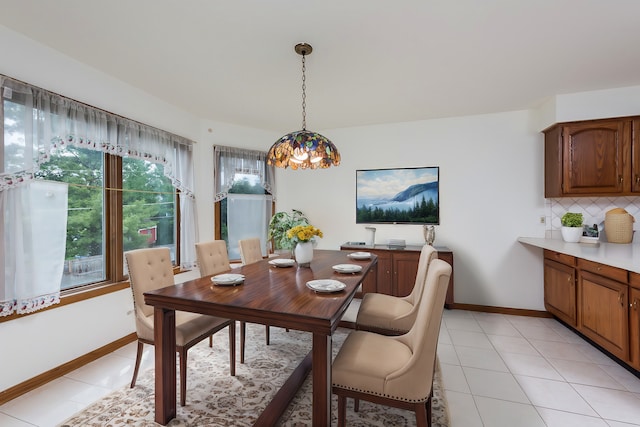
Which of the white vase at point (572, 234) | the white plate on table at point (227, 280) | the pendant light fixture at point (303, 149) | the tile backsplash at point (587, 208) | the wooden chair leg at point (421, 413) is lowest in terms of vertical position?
the wooden chair leg at point (421, 413)

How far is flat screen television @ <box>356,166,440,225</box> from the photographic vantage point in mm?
3898

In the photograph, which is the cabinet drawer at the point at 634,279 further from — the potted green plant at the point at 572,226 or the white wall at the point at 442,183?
the white wall at the point at 442,183

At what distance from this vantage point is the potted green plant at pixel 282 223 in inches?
167

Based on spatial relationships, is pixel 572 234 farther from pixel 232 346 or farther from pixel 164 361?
pixel 164 361

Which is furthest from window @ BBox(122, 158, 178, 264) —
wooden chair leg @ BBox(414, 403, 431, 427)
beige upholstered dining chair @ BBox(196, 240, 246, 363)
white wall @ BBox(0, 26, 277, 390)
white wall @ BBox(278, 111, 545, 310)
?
wooden chair leg @ BBox(414, 403, 431, 427)

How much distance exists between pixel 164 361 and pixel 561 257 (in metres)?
3.71

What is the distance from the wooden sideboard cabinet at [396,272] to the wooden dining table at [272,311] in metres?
1.53

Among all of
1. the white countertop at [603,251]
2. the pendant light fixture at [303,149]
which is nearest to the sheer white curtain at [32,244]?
the pendant light fixture at [303,149]

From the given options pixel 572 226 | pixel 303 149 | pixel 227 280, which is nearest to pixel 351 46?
pixel 303 149

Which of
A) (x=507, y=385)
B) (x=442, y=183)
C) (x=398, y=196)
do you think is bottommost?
(x=507, y=385)

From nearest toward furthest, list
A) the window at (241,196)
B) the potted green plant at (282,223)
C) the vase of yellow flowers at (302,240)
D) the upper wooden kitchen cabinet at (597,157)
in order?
1. the vase of yellow flowers at (302,240)
2. the upper wooden kitchen cabinet at (597,157)
3. the window at (241,196)
4. the potted green plant at (282,223)

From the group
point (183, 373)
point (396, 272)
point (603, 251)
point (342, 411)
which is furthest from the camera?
point (396, 272)

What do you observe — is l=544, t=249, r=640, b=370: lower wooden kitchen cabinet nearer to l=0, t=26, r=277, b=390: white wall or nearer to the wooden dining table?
the wooden dining table

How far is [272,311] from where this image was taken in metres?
1.36
